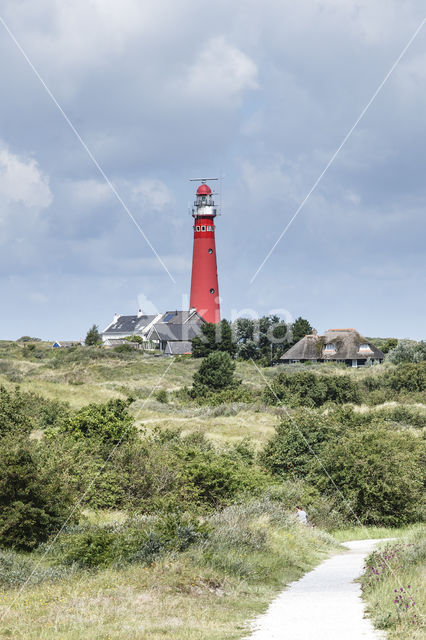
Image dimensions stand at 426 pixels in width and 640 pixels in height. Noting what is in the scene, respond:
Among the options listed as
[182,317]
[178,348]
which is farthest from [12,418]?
[182,317]

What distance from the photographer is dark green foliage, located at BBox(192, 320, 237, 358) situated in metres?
79.1

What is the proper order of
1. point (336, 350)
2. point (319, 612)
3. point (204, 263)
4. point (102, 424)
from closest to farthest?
1. point (319, 612)
2. point (102, 424)
3. point (204, 263)
4. point (336, 350)

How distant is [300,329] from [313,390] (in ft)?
127

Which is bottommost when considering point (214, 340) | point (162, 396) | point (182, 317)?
point (162, 396)

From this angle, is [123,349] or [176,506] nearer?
[176,506]

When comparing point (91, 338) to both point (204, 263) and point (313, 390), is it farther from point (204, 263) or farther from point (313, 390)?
point (313, 390)

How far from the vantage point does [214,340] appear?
7906 cm

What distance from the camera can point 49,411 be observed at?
121 ft

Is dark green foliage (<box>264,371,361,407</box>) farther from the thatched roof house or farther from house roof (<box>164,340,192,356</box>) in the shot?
house roof (<box>164,340,192,356</box>)

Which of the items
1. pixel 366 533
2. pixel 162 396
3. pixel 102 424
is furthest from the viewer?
pixel 162 396

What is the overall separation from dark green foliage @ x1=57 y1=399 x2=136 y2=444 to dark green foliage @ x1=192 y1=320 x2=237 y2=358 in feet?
167

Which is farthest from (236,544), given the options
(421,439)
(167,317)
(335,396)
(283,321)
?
(167,317)

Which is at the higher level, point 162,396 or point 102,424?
point 162,396

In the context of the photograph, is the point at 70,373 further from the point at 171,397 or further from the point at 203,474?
the point at 203,474
